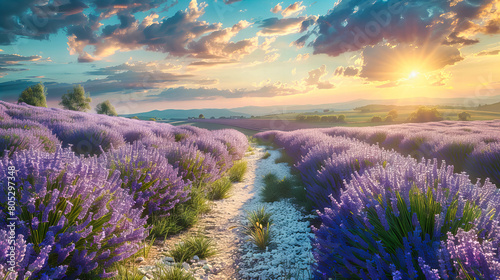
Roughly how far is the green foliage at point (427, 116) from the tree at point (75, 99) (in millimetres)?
69832

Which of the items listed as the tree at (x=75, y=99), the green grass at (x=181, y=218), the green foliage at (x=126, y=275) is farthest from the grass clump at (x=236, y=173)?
the tree at (x=75, y=99)

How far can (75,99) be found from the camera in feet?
199

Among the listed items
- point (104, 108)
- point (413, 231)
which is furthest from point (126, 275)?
point (104, 108)

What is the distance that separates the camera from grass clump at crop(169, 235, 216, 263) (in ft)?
8.77

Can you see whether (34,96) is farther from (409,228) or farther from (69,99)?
(409,228)

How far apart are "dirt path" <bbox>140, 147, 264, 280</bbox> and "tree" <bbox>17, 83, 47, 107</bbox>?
61702 millimetres

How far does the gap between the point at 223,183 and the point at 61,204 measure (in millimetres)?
3791

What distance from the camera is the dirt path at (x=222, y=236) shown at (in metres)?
2.54

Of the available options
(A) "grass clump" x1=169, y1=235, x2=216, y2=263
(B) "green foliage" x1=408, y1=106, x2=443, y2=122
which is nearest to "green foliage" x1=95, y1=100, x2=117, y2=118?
(B) "green foliage" x1=408, y1=106, x2=443, y2=122

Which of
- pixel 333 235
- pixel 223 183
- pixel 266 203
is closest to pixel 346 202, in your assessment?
pixel 333 235

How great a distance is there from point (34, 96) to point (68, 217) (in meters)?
67.1

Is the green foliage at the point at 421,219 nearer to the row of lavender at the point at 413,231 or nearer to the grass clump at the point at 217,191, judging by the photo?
the row of lavender at the point at 413,231

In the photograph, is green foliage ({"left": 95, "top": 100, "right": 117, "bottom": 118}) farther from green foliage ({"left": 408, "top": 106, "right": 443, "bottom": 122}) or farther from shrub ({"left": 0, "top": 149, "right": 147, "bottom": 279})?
shrub ({"left": 0, "top": 149, "right": 147, "bottom": 279})

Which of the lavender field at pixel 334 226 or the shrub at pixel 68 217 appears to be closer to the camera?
the lavender field at pixel 334 226
